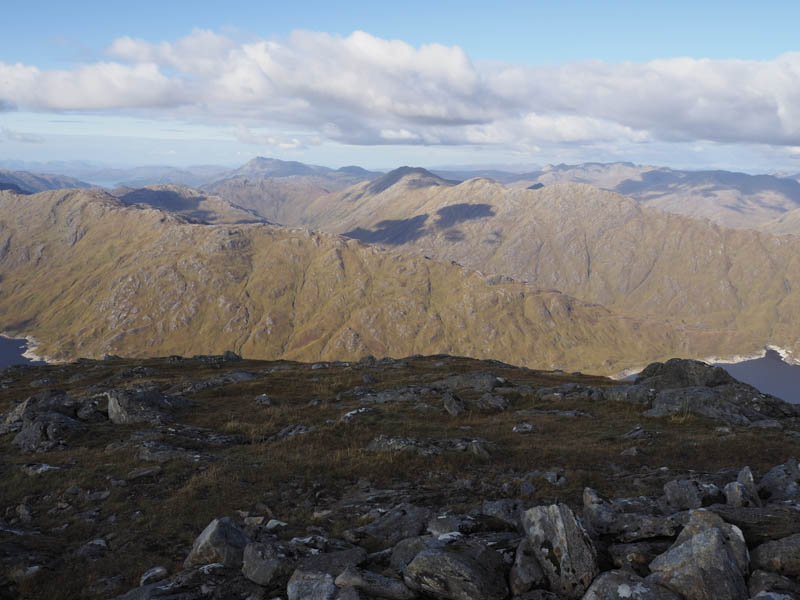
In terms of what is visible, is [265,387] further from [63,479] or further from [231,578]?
[231,578]

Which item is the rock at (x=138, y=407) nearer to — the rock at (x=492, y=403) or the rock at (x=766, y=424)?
the rock at (x=492, y=403)

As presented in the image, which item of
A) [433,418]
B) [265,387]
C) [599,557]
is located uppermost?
[599,557]

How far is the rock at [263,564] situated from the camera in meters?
11.8

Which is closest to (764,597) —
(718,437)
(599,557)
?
(599,557)

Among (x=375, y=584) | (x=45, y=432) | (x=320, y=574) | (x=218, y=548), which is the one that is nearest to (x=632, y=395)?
(x=375, y=584)

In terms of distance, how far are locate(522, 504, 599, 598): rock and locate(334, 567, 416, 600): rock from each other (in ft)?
10.1

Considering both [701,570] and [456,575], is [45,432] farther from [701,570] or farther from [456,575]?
[701,570]

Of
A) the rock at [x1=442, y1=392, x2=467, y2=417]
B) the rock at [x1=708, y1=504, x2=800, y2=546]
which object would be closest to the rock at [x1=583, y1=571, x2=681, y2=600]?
the rock at [x1=708, y1=504, x2=800, y2=546]

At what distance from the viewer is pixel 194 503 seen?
17.7m

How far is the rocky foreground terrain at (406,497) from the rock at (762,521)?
57mm

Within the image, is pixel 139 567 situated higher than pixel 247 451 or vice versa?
pixel 139 567

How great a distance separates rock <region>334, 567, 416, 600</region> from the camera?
33.7 feet

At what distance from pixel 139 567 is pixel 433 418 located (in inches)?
859

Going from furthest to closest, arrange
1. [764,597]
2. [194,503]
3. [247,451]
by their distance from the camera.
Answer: [247,451] → [194,503] → [764,597]
